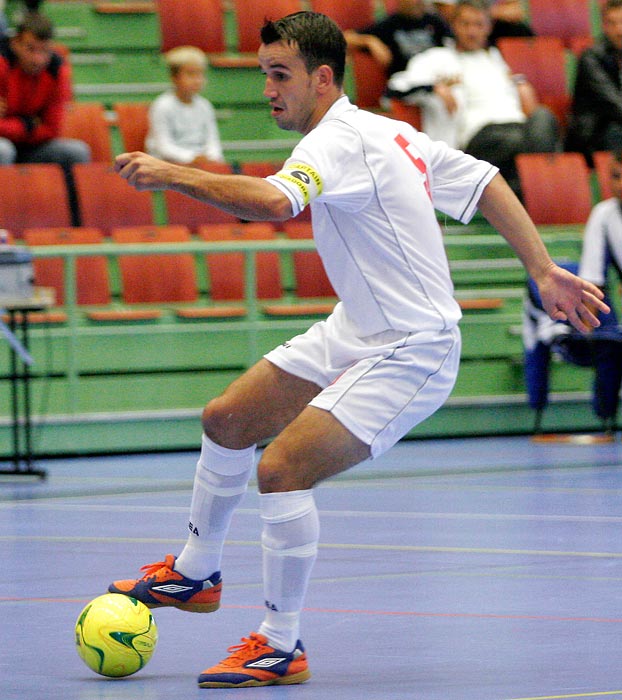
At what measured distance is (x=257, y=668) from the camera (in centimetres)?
406

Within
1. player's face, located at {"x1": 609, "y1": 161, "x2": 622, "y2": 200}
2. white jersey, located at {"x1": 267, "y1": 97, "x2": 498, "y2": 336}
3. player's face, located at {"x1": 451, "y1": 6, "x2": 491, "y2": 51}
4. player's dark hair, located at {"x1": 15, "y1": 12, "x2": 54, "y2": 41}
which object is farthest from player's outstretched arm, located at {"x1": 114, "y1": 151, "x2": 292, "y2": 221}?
player's face, located at {"x1": 451, "y1": 6, "x2": 491, "y2": 51}

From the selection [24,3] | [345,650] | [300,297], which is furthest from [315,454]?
[24,3]

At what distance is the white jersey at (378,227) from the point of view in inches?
164

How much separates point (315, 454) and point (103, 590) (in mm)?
1625

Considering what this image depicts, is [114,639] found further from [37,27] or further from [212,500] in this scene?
[37,27]

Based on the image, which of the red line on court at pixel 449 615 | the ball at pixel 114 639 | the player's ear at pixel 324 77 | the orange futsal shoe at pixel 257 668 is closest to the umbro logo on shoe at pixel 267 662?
the orange futsal shoe at pixel 257 668

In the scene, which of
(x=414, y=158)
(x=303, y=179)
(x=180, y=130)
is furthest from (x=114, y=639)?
(x=180, y=130)

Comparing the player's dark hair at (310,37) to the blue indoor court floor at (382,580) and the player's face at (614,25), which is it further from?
the player's face at (614,25)

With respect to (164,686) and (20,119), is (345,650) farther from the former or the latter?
(20,119)

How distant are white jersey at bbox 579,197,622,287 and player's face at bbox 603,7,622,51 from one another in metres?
2.88

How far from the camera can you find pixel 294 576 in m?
4.11

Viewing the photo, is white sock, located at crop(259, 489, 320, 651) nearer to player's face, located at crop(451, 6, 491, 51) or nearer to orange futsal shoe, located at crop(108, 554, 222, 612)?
orange futsal shoe, located at crop(108, 554, 222, 612)

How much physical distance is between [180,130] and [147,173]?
8290 mm

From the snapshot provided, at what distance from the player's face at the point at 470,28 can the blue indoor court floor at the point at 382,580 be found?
425 centimetres
